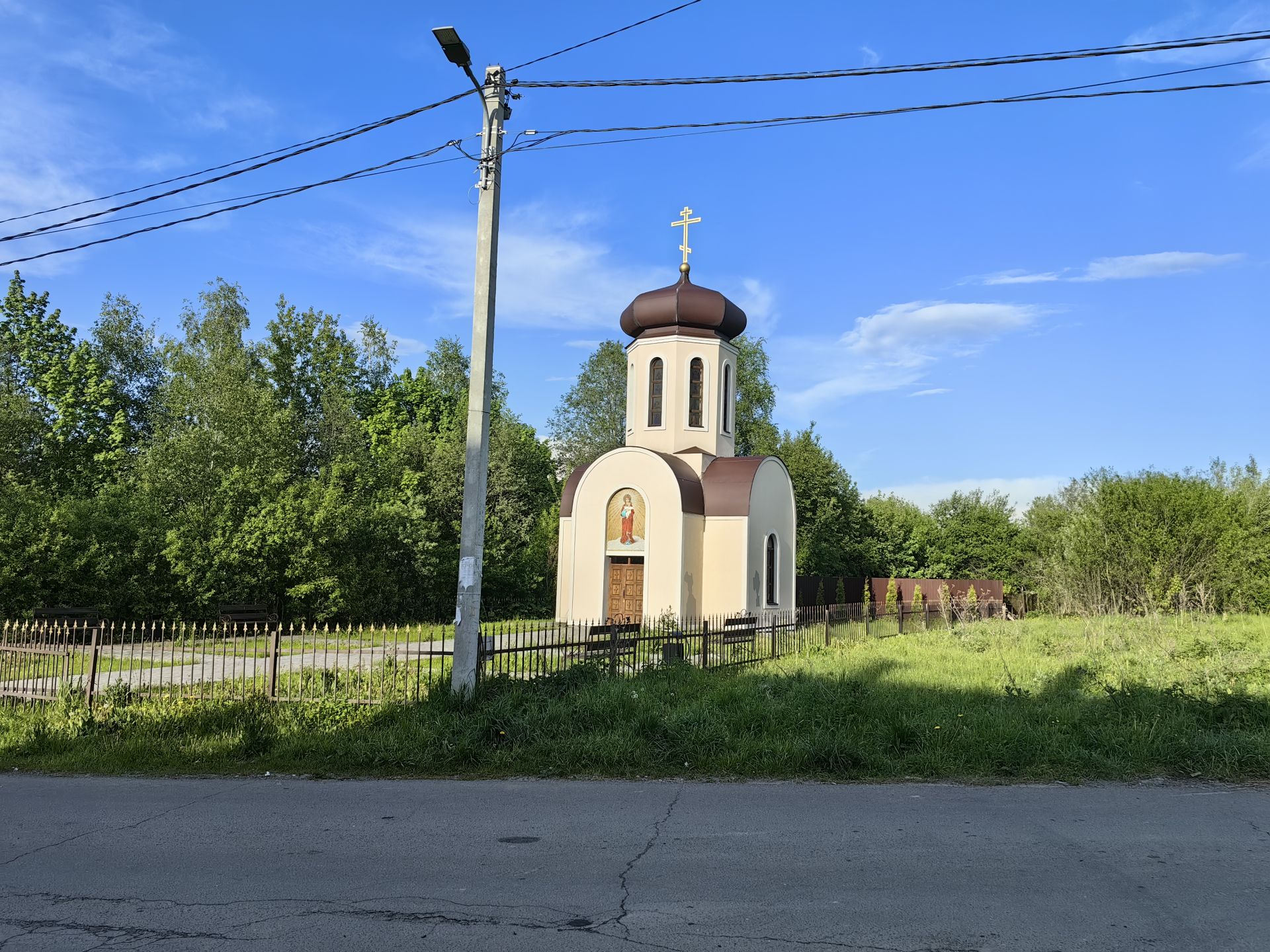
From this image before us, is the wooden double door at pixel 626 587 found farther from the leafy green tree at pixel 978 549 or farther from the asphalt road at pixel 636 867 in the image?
the leafy green tree at pixel 978 549

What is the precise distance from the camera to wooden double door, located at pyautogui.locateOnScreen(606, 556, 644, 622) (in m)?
24.9

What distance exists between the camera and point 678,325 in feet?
86.7

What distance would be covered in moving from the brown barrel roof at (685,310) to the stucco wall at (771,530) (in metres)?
4.23

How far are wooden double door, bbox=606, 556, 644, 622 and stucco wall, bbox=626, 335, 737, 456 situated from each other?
3489 mm

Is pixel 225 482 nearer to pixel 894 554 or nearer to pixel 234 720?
pixel 234 720

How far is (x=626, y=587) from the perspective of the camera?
25.1 metres

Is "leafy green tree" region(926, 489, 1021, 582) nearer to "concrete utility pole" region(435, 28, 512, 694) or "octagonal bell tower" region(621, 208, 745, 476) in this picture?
"octagonal bell tower" region(621, 208, 745, 476)

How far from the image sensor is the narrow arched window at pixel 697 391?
87.3ft

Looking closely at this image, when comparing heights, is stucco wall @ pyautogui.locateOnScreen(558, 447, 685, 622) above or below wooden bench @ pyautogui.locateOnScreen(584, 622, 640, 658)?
above

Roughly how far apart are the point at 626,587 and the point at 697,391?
20.0ft

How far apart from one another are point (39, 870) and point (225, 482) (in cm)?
2113

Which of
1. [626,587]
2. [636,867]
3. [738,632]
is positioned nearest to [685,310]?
[626,587]

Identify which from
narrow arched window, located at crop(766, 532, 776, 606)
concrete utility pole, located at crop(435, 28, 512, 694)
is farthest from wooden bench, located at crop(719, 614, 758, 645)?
narrow arched window, located at crop(766, 532, 776, 606)

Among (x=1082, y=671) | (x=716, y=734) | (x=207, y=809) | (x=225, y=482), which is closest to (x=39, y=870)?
(x=207, y=809)
